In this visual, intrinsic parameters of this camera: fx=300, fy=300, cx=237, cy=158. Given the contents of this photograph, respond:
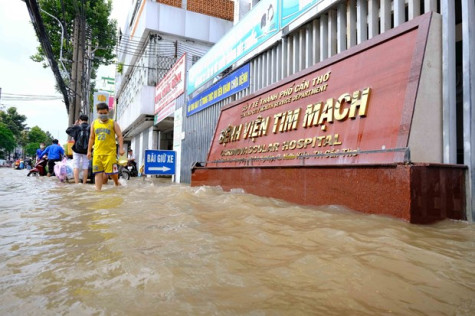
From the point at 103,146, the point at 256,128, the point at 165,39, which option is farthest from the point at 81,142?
the point at 165,39

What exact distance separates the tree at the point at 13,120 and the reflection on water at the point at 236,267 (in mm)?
64990

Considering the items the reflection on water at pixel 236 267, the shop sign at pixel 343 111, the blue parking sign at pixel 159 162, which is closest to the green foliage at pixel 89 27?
the blue parking sign at pixel 159 162

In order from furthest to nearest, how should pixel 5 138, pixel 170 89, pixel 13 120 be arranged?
1. pixel 13 120
2. pixel 5 138
3. pixel 170 89

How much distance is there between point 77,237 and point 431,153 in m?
3.04

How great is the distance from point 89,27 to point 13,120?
5146 cm

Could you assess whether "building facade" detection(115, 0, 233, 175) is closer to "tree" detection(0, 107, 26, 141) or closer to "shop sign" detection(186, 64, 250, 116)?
"shop sign" detection(186, 64, 250, 116)

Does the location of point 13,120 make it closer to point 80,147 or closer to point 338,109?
point 80,147

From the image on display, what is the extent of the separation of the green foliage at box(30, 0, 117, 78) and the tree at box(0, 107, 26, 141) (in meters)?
42.8

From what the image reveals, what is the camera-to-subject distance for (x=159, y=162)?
10266 millimetres

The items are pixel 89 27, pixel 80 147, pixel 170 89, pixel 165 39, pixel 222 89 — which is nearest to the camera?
pixel 80 147

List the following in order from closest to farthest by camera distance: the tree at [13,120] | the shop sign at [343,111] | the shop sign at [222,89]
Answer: the shop sign at [343,111] → the shop sign at [222,89] → the tree at [13,120]

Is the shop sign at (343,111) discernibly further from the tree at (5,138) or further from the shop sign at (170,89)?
the tree at (5,138)

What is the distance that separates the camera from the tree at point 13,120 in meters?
54.8

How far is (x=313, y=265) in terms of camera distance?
1.45 m
